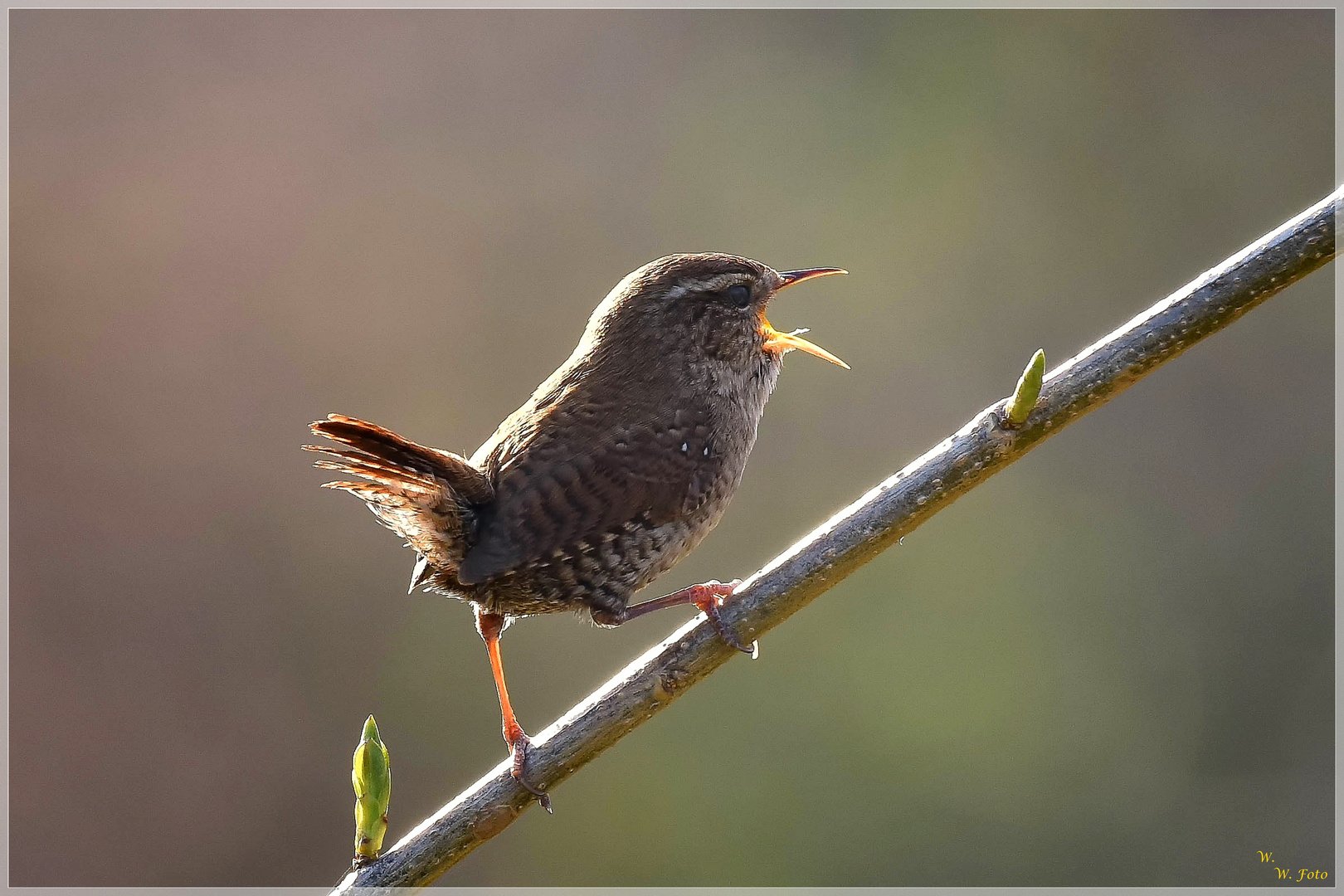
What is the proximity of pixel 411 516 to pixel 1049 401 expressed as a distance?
47.2 inches

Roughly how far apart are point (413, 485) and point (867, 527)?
83cm

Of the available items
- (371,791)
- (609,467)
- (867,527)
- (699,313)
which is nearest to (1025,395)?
(867,527)

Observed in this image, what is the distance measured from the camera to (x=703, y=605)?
2.08 m

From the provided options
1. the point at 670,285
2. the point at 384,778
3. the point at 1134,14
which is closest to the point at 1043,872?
the point at 670,285

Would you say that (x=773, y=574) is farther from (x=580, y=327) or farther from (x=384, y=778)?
(x=580, y=327)

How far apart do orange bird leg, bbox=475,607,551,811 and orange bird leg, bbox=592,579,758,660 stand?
29 centimetres

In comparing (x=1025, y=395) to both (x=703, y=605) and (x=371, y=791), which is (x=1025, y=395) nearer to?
(x=703, y=605)

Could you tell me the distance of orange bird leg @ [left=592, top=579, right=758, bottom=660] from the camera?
1.98m

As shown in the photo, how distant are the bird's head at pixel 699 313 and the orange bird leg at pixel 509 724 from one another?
69 cm

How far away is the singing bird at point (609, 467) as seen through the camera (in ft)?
7.05

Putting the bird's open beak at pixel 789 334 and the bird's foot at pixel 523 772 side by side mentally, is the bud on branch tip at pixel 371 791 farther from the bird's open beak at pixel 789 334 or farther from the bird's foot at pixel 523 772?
the bird's open beak at pixel 789 334

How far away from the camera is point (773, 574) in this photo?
1.97m

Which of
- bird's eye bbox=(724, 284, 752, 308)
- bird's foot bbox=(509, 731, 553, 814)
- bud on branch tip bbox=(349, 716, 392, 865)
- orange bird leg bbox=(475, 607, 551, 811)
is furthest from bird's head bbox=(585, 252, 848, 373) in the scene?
bud on branch tip bbox=(349, 716, 392, 865)

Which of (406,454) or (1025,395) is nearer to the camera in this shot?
(1025,395)
